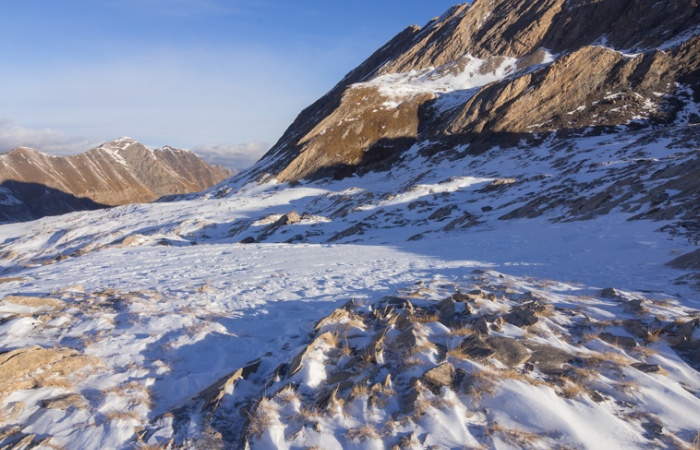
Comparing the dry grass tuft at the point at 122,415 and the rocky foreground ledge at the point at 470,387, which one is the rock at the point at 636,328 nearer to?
the rocky foreground ledge at the point at 470,387

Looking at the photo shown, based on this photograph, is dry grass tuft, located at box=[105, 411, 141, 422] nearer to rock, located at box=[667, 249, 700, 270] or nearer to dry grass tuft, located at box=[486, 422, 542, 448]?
dry grass tuft, located at box=[486, 422, 542, 448]

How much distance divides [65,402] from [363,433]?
449 centimetres

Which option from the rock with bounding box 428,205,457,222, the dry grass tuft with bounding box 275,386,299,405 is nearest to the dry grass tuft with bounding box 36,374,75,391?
the dry grass tuft with bounding box 275,386,299,405

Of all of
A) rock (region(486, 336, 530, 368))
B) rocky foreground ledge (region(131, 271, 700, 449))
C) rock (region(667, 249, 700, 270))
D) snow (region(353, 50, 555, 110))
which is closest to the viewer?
rocky foreground ledge (region(131, 271, 700, 449))

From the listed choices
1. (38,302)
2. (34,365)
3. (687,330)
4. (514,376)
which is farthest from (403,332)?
(38,302)

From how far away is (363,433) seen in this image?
4766 mm

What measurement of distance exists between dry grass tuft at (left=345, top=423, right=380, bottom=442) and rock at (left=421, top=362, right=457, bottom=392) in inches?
42.4

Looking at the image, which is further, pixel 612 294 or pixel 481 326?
pixel 612 294

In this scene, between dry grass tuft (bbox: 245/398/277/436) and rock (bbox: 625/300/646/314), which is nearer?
dry grass tuft (bbox: 245/398/277/436)

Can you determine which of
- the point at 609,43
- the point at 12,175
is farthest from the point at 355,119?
the point at 12,175

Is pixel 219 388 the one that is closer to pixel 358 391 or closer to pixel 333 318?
pixel 358 391

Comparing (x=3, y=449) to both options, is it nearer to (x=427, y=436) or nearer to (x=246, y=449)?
(x=246, y=449)

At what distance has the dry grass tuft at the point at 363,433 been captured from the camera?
470 centimetres

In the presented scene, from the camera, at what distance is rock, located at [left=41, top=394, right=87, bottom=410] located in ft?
18.5
